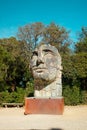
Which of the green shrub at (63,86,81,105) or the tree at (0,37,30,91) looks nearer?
the green shrub at (63,86,81,105)

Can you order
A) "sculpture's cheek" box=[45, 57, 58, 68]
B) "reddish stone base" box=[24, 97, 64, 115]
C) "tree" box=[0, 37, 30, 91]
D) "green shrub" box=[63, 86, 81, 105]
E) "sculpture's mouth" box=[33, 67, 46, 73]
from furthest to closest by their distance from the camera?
1. "tree" box=[0, 37, 30, 91]
2. "green shrub" box=[63, 86, 81, 105]
3. "sculpture's cheek" box=[45, 57, 58, 68]
4. "sculpture's mouth" box=[33, 67, 46, 73]
5. "reddish stone base" box=[24, 97, 64, 115]

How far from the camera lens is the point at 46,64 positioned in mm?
15266

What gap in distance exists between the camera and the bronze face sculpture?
15188 mm

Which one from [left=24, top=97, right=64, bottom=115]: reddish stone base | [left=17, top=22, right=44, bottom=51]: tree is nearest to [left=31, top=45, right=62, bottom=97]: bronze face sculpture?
[left=24, top=97, right=64, bottom=115]: reddish stone base

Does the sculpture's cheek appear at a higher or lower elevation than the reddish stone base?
higher

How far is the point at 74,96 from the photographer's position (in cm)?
2225

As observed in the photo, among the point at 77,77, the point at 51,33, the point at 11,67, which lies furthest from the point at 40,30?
the point at 77,77

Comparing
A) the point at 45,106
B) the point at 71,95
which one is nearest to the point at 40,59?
the point at 45,106

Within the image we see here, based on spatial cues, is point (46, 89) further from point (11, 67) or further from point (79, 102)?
point (11, 67)

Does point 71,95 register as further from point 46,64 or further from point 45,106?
point 45,106

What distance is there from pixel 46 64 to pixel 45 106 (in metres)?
2.28

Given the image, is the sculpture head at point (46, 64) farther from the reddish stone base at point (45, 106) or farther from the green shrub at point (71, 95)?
the green shrub at point (71, 95)

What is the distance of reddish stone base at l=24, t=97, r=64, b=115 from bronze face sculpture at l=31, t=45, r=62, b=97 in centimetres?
91

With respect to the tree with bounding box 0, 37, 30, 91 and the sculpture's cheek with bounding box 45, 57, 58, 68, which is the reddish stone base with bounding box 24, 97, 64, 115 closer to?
the sculpture's cheek with bounding box 45, 57, 58, 68
